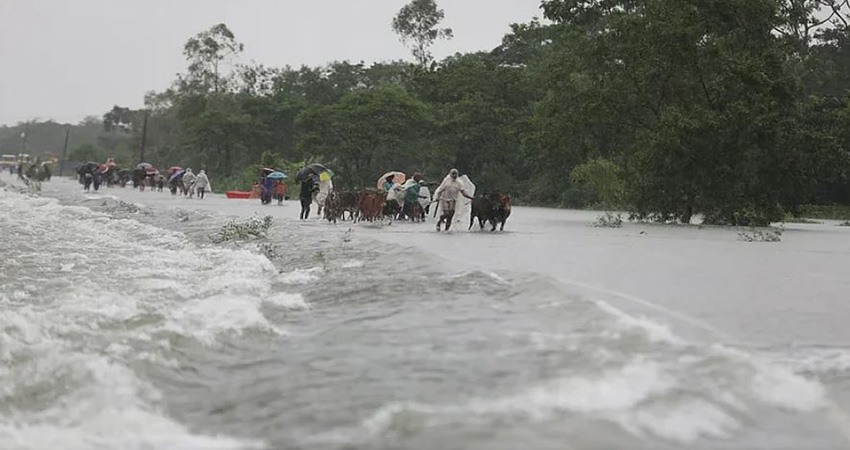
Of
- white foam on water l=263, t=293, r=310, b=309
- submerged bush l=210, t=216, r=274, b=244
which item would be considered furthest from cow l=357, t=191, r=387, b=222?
white foam on water l=263, t=293, r=310, b=309

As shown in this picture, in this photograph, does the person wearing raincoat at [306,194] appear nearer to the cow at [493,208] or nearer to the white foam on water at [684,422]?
the cow at [493,208]

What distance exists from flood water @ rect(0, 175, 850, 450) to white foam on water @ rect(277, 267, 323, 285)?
0.17 feet

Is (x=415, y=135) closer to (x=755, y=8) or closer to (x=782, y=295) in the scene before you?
(x=755, y=8)

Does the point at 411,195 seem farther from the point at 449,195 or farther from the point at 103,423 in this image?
the point at 103,423

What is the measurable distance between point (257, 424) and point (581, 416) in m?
1.84

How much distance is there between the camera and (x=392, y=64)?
75.8 m

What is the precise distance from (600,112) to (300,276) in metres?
20.8

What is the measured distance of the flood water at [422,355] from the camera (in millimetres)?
5402

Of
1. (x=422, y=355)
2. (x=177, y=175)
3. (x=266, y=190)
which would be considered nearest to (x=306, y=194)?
(x=266, y=190)

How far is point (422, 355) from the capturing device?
23.3 ft

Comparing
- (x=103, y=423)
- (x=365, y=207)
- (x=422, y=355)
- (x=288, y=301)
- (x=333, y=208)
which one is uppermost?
(x=365, y=207)

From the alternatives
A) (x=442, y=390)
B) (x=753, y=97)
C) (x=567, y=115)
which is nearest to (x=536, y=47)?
(x=567, y=115)

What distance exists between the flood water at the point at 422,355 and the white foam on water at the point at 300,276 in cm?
5

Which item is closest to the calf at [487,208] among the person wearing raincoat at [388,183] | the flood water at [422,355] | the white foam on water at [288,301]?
the person wearing raincoat at [388,183]
